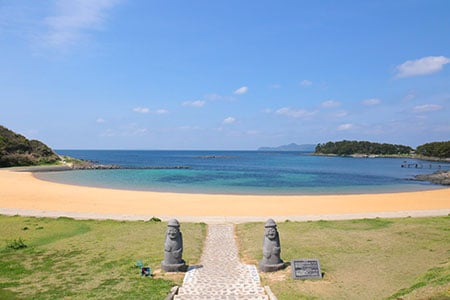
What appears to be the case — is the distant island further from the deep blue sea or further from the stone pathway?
the stone pathway

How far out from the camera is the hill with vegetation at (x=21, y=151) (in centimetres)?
7644

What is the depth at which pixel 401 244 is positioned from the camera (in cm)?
1432

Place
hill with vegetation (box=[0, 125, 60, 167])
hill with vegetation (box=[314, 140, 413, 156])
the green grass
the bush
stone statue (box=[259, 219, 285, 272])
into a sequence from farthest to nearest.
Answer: hill with vegetation (box=[314, 140, 413, 156])
hill with vegetation (box=[0, 125, 60, 167])
the bush
stone statue (box=[259, 219, 285, 272])
the green grass

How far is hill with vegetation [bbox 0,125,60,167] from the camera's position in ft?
251

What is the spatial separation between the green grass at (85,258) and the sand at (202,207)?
3.19 metres

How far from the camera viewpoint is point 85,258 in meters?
12.8

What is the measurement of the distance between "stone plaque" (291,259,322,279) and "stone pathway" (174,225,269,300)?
3.93ft

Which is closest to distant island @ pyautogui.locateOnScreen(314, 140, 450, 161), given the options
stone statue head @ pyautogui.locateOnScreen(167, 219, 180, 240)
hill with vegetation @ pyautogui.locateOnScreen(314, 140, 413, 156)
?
hill with vegetation @ pyautogui.locateOnScreen(314, 140, 413, 156)

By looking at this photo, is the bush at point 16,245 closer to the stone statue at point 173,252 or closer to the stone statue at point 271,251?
the stone statue at point 173,252

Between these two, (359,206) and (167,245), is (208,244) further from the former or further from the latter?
(359,206)

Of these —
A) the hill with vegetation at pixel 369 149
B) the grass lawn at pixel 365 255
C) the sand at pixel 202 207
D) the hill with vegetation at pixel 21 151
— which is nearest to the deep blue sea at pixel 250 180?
the sand at pixel 202 207

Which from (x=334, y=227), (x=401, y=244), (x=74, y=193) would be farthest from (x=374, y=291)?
(x=74, y=193)

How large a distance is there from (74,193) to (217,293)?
30.8m

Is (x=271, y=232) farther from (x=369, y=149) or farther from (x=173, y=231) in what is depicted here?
(x=369, y=149)
